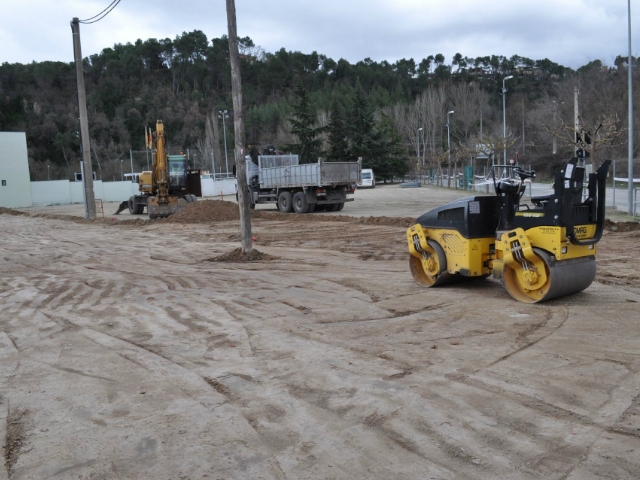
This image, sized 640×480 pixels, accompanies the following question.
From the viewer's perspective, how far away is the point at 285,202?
95.5ft

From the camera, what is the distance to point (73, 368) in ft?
19.3

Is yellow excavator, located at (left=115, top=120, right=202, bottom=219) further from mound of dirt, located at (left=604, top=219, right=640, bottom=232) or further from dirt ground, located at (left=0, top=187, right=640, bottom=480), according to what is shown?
mound of dirt, located at (left=604, top=219, right=640, bottom=232)

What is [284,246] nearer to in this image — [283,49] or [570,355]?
[570,355]

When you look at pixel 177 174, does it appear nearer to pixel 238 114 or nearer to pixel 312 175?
pixel 312 175

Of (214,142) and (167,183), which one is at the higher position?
(214,142)

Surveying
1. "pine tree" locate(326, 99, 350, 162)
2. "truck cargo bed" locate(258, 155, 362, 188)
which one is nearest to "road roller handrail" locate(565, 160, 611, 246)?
"truck cargo bed" locate(258, 155, 362, 188)

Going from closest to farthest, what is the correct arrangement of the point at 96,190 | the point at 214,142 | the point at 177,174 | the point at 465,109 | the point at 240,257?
the point at 240,257, the point at 177,174, the point at 96,190, the point at 465,109, the point at 214,142

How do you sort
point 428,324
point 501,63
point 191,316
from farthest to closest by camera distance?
point 501,63 → point 191,316 → point 428,324

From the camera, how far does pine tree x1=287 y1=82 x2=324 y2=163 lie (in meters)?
65.4

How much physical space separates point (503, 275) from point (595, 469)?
466 centimetres

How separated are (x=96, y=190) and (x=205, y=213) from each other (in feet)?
111

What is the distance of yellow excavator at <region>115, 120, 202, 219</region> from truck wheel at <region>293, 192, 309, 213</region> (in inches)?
192

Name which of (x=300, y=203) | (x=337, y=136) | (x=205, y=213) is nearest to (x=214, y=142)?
(x=337, y=136)

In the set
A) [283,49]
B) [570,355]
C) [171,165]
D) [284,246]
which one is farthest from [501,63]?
[570,355]
